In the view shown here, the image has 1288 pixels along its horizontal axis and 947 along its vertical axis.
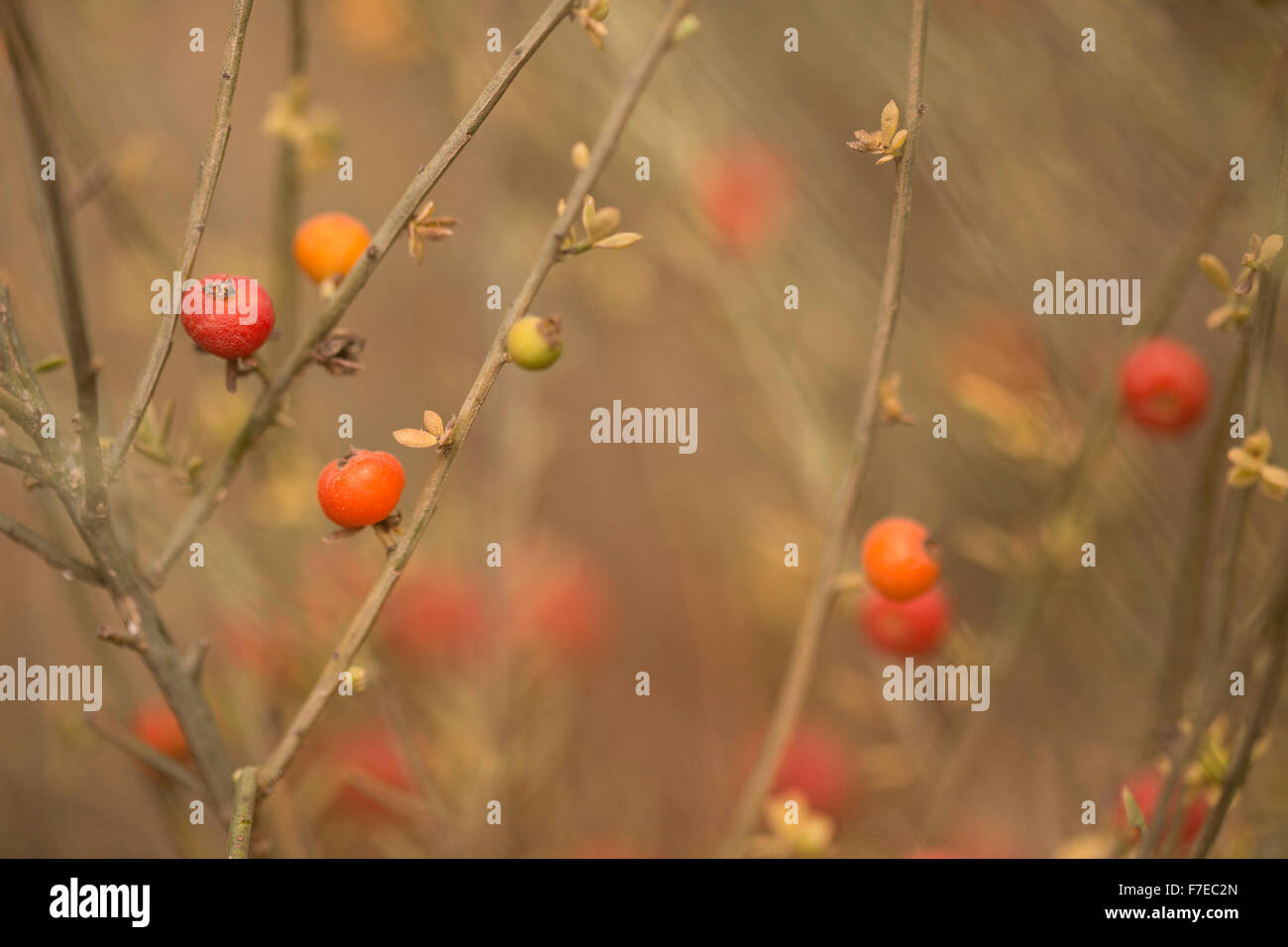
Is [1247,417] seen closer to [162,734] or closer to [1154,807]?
[1154,807]

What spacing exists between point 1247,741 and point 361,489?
2.40 ft

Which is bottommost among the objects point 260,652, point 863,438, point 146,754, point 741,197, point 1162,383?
point 146,754

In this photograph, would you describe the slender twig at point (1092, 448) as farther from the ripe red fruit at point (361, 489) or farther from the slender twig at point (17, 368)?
the slender twig at point (17, 368)

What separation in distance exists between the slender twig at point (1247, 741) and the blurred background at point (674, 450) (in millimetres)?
260

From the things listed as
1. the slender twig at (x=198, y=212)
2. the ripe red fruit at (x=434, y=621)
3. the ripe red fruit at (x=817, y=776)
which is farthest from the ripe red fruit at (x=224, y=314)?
the ripe red fruit at (x=817, y=776)

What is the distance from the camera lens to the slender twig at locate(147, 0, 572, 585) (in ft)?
2.16

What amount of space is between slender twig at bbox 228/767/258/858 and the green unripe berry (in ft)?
1.24

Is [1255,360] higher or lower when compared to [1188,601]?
higher

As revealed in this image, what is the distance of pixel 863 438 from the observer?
0.80m

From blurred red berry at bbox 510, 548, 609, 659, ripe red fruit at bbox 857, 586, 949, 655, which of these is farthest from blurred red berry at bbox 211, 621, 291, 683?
ripe red fruit at bbox 857, 586, 949, 655

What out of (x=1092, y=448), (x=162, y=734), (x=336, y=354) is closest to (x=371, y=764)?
(x=162, y=734)

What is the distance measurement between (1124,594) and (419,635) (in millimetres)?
1182

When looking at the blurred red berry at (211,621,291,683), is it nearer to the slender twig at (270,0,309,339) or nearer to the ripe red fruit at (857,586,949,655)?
the slender twig at (270,0,309,339)

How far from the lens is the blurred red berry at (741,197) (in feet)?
5.12
